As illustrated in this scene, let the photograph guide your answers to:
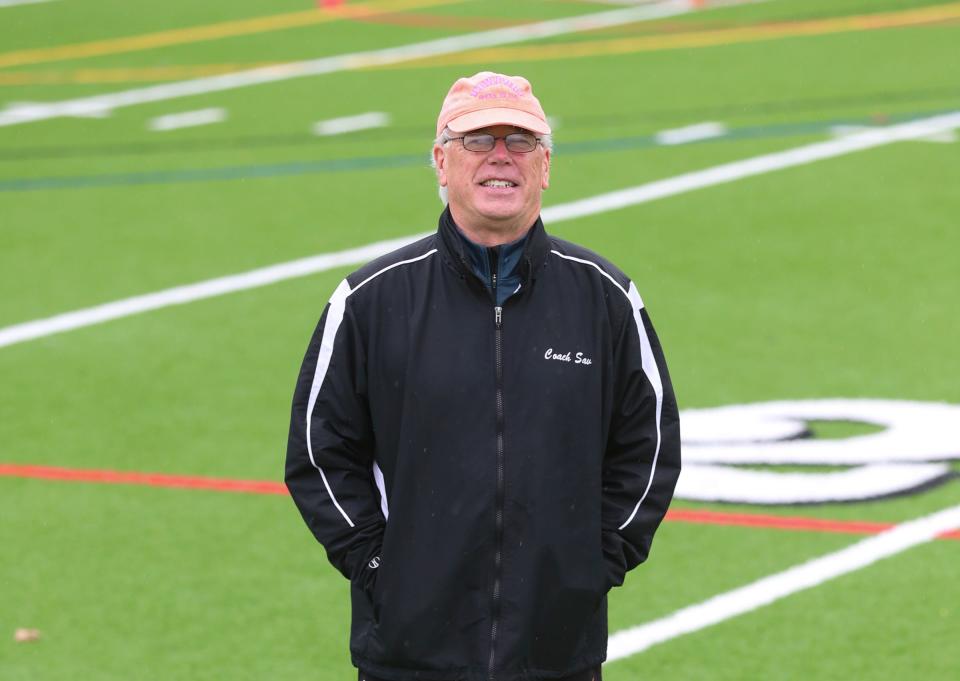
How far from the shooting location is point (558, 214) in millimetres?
13453

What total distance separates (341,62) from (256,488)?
13935mm

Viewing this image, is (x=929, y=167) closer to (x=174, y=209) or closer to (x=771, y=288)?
(x=771, y=288)

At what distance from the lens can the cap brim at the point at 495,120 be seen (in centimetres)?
413

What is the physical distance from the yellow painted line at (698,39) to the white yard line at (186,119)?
336cm

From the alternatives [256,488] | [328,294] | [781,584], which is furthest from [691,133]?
[781,584]

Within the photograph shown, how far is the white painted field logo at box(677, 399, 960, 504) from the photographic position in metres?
8.10

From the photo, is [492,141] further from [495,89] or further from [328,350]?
[328,350]

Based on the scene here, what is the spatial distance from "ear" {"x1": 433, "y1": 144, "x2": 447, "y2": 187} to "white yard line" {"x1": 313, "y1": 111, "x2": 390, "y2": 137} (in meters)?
12.7

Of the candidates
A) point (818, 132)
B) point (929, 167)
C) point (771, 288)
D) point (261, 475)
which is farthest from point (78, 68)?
point (261, 475)

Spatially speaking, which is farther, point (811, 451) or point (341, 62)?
point (341, 62)

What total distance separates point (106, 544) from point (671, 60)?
1429 cm

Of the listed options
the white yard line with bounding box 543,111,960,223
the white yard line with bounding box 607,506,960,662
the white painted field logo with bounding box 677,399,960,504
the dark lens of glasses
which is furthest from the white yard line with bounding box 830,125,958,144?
the dark lens of glasses

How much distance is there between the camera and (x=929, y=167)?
14570 mm

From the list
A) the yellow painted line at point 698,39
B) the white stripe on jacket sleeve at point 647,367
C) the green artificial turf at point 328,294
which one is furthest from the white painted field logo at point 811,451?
the yellow painted line at point 698,39
